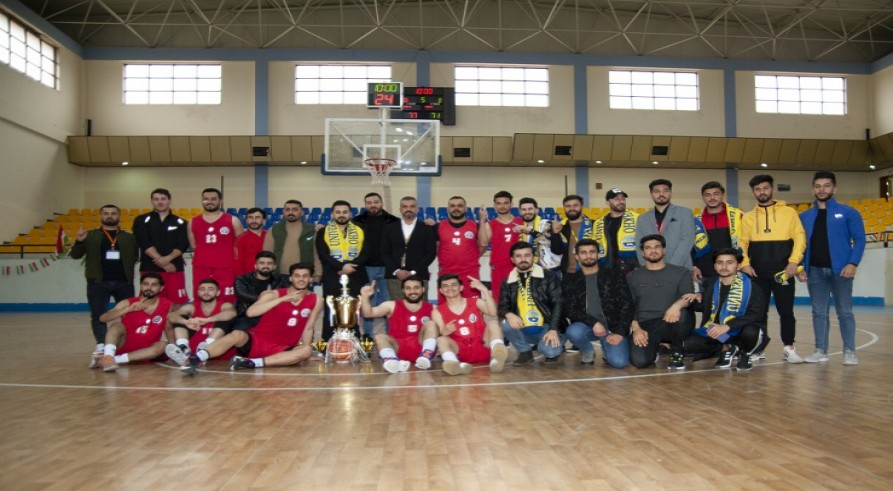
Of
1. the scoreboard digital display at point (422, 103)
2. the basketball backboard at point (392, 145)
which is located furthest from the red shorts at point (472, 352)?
the scoreboard digital display at point (422, 103)

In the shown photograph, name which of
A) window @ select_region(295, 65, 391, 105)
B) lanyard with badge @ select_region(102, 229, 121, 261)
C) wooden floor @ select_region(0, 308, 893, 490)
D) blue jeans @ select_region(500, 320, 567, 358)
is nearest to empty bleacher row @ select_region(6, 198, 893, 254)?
window @ select_region(295, 65, 391, 105)

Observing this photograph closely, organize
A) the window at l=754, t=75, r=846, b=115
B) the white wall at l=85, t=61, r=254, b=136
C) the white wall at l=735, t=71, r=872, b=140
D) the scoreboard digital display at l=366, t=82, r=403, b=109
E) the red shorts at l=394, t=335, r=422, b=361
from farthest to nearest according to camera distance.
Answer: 1. the window at l=754, t=75, r=846, b=115
2. the white wall at l=735, t=71, r=872, b=140
3. the white wall at l=85, t=61, r=254, b=136
4. the scoreboard digital display at l=366, t=82, r=403, b=109
5. the red shorts at l=394, t=335, r=422, b=361

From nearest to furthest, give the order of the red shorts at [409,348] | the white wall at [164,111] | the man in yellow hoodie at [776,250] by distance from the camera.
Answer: the man in yellow hoodie at [776,250], the red shorts at [409,348], the white wall at [164,111]

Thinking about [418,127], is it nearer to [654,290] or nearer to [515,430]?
[654,290]

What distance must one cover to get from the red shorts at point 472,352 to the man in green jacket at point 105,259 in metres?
4.17

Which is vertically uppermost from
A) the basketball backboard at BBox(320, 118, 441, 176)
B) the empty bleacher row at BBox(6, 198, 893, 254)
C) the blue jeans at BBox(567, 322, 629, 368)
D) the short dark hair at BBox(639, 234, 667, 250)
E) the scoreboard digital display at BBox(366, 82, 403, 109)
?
the scoreboard digital display at BBox(366, 82, 403, 109)

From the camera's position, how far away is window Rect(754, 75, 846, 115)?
2445 cm

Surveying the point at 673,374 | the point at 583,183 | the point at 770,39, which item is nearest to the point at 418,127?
the point at 583,183

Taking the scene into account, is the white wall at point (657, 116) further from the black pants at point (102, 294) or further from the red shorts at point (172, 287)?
the black pants at point (102, 294)

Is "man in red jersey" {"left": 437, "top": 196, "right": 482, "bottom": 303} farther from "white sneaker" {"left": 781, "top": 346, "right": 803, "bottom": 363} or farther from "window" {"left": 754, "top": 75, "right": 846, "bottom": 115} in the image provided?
"window" {"left": 754, "top": 75, "right": 846, "bottom": 115}

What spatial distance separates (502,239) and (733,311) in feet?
9.68

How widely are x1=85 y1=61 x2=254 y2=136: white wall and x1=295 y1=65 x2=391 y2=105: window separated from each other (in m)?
1.78

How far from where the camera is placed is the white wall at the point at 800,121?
24.2 metres

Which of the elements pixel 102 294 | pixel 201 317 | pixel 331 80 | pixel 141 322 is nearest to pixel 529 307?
pixel 201 317
